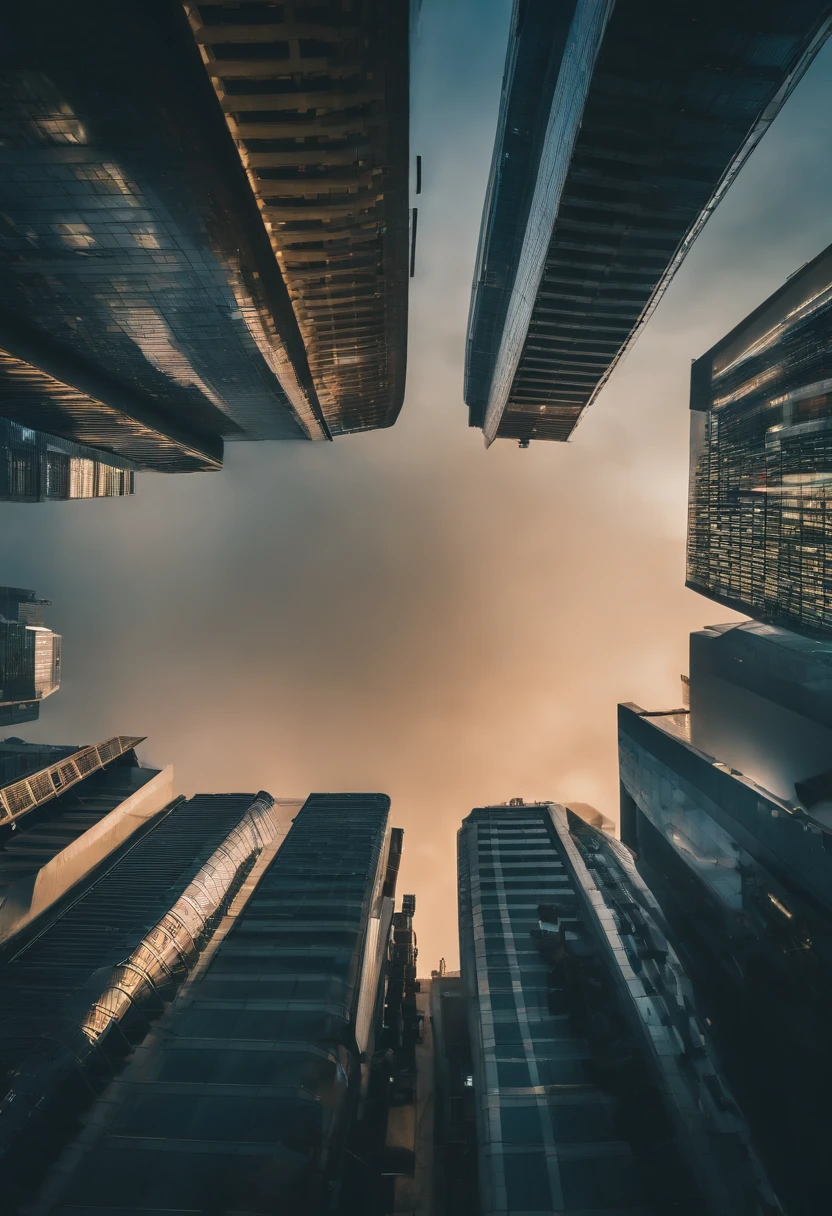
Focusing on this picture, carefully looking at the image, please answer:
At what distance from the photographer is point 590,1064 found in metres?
35.9

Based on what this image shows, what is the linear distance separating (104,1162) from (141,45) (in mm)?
62975

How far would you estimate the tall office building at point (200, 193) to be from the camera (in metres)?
27.9

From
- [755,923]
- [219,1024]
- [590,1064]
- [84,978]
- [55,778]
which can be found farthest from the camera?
[55,778]

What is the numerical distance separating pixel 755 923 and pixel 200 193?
247 ft

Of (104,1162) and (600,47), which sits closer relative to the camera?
(104,1162)

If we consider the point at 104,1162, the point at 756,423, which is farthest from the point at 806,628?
the point at 104,1162

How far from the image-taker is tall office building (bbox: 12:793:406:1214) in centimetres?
2609

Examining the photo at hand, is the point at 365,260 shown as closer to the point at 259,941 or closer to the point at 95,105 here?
the point at 95,105

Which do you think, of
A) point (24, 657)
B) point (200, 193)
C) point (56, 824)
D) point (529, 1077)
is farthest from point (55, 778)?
point (200, 193)

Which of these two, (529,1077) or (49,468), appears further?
(49,468)

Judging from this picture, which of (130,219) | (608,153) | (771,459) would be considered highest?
(608,153)

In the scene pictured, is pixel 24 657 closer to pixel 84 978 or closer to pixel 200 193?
pixel 84 978

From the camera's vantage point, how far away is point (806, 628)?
53812 mm

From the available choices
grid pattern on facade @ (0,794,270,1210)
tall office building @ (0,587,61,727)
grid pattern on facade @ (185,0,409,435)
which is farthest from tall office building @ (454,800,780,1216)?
tall office building @ (0,587,61,727)
